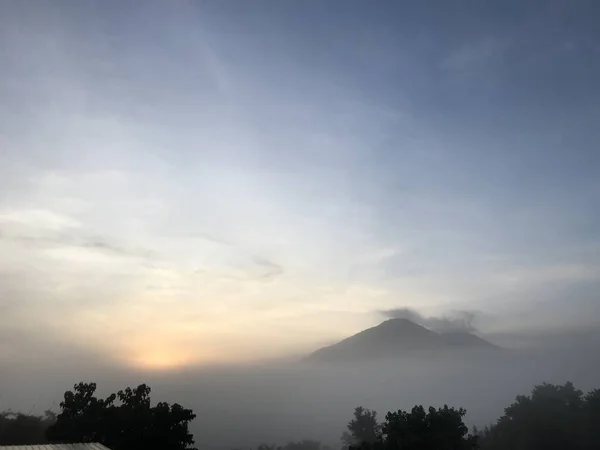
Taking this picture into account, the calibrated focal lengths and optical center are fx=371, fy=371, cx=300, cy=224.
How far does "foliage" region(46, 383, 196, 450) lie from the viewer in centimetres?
4591

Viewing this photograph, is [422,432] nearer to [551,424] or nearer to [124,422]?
[124,422]

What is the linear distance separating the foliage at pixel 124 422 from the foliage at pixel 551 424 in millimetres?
78603

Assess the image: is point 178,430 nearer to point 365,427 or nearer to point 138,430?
point 138,430

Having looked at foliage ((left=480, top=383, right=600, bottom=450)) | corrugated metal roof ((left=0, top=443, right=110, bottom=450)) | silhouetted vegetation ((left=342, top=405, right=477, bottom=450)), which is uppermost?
corrugated metal roof ((left=0, top=443, right=110, bottom=450))

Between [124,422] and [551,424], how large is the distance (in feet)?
293

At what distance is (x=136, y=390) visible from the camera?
52656mm

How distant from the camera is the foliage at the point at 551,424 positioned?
81131 mm

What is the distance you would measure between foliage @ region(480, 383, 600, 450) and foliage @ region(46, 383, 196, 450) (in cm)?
7860

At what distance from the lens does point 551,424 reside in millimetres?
83688

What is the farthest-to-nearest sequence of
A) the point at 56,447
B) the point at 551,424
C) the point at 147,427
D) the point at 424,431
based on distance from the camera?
1. the point at 551,424
2. the point at 424,431
3. the point at 147,427
4. the point at 56,447

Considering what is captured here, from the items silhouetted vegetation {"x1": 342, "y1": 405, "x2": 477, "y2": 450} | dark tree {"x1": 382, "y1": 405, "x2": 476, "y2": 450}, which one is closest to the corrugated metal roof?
silhouetted vegetation {"x1": 342, "y1": 405, "x2": 477, "y2": 450}

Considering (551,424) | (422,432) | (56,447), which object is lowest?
(551,424)

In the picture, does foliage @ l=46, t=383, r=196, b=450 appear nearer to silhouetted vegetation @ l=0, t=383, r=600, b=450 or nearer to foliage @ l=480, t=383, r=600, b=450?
silhouetted vegetation @ l=0, t=383, r=600, b=450

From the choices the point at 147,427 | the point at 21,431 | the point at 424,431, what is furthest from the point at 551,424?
the point at 21,431
